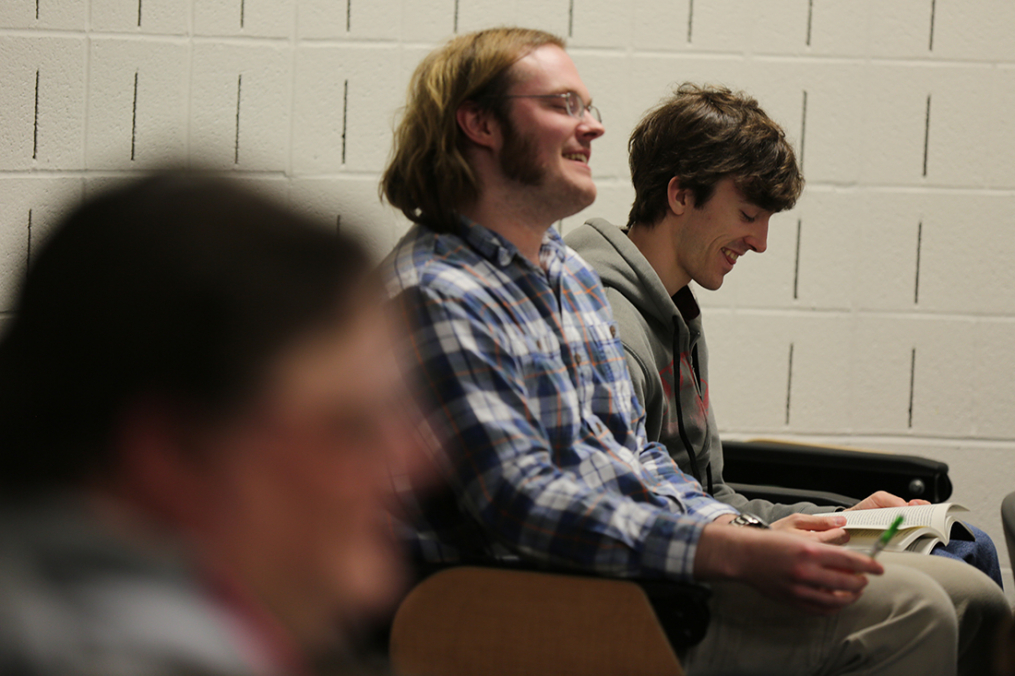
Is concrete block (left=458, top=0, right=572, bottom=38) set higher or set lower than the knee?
higher

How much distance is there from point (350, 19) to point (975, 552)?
195 centimetres

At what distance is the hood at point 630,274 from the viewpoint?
1.76m

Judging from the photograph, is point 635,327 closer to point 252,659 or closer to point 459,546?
point 459,546

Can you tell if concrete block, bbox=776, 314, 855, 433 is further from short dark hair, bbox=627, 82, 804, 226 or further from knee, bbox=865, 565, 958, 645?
knee, bbox=865, 565, 958, 645

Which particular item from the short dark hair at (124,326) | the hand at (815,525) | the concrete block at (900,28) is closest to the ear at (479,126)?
A: the hand at (815,525)

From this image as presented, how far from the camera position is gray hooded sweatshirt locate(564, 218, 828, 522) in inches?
67.6

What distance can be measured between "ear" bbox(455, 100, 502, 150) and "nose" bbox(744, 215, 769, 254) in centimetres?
69

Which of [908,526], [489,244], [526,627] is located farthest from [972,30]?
[526,627]

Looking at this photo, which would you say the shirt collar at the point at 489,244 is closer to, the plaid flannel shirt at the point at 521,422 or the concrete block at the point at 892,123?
the plaid flannel shirt at the point at 521,422

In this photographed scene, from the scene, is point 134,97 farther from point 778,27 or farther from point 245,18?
point 778,27

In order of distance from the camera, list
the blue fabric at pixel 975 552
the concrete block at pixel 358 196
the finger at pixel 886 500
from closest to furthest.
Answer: the blue fabric at pixel 975 552, the finger at pixel 886 500, the concrete block at pixel 358 196

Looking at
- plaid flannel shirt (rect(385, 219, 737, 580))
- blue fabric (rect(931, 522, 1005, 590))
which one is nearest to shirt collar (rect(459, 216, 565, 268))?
plaid flannel shirt (rect(385, 219, 737, 580))

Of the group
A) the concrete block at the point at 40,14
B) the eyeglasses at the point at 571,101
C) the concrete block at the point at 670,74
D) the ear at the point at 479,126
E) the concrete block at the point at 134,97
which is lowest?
the ear at the point at 479,126

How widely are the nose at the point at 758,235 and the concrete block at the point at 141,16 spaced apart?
1588 millimetres
